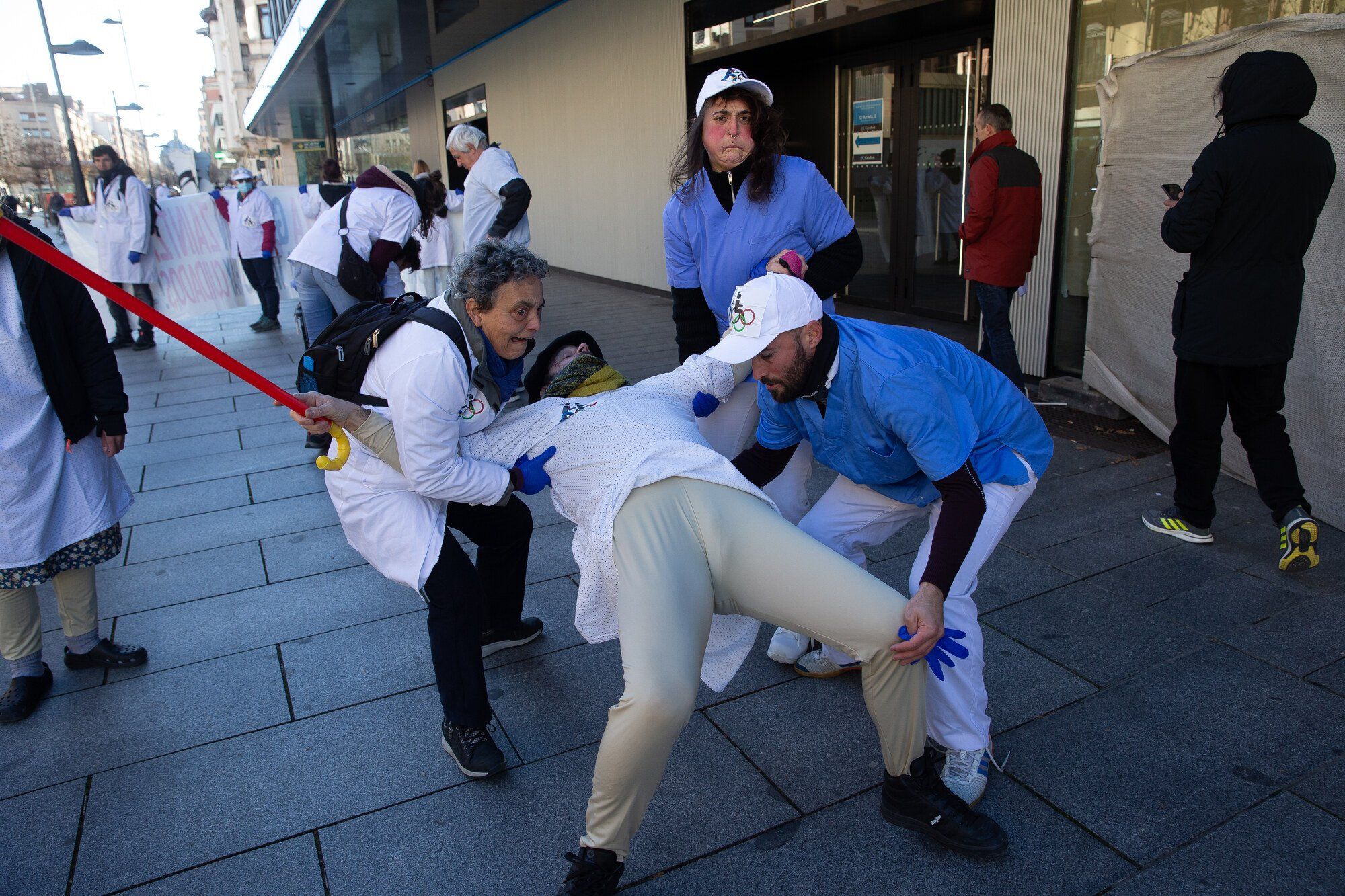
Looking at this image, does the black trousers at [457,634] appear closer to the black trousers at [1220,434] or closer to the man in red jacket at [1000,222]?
the black trousers at [1220,434]

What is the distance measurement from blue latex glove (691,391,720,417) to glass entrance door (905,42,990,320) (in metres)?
5.49

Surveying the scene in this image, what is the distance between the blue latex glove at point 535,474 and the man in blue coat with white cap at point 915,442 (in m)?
0.60

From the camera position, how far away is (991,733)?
277cm

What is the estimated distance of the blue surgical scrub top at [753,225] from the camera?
10.7 ft

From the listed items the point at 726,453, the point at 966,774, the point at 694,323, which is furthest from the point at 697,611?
the point at 694,323

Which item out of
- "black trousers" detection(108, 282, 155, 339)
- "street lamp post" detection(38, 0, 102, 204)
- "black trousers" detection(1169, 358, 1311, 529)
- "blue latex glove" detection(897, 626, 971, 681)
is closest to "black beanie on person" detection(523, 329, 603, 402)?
"blue latex glove" detection(897, 626, 971, 681)

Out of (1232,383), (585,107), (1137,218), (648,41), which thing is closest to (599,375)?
(1232,383)

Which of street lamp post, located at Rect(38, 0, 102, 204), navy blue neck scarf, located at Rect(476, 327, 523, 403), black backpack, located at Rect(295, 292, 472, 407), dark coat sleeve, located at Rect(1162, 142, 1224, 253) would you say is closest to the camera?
black backpack, located at Rect(295, 292, 472, 407)

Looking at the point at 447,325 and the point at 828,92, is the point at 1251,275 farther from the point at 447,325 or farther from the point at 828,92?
the point at 828,92

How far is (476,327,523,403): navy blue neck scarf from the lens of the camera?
2.68 metres

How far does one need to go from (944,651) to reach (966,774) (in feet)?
1.38

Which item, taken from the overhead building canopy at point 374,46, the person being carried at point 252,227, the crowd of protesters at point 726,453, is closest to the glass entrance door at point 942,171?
the crowd of protesters at point 726,453

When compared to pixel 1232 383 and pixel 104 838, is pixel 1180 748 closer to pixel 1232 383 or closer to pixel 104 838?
pixel 1232 383

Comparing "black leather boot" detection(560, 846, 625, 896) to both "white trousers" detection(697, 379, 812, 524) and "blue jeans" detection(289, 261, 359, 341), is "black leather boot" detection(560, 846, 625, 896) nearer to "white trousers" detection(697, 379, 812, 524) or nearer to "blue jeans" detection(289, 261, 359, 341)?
"white trousers" detection(697, 379, 812, 524)
